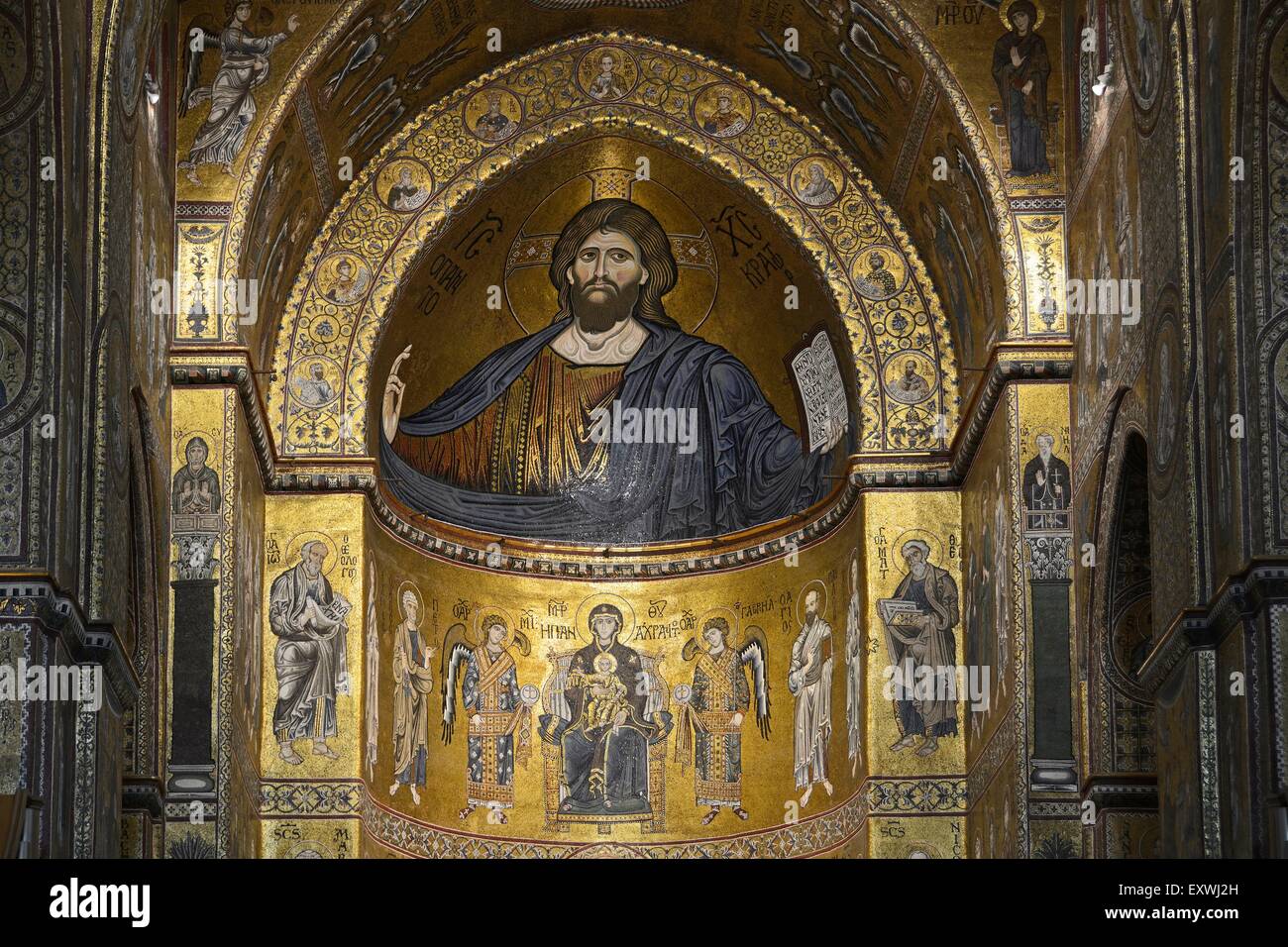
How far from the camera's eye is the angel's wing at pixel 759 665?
2808cm

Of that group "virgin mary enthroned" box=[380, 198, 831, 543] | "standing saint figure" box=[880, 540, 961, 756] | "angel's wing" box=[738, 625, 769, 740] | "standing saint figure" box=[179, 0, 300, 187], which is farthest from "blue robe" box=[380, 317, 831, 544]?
"standing saint figure" box=[179, 0, 300, 187]

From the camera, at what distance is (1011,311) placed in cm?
2416

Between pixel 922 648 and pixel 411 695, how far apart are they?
16.4 feet

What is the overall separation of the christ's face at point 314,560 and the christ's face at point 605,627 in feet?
12.1

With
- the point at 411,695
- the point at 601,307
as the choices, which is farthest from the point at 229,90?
the point at 411,695

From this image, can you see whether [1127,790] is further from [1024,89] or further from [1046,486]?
[1024,89]

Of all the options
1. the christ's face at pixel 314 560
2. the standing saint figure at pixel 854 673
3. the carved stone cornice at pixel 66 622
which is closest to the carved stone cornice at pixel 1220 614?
the carved stone cornice at pixel 66 622

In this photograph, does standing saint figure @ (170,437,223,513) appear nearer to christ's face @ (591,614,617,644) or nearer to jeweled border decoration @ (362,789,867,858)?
jeweled border decoration @ (362,789,867,858)

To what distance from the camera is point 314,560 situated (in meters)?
25.9

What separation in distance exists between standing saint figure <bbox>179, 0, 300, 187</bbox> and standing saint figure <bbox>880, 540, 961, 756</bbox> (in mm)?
7192

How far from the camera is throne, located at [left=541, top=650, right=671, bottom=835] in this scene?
2805 centimetres

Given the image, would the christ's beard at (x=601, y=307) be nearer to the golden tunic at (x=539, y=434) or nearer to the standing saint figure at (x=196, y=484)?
the golden tunic at (x=539, y=434)

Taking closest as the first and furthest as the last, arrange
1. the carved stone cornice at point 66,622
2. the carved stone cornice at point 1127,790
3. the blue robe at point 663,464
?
1. the carved stone cornice at point 66,622
2. the carved stone cornice at point 1127,790
3. the blue robe at point 663,464
